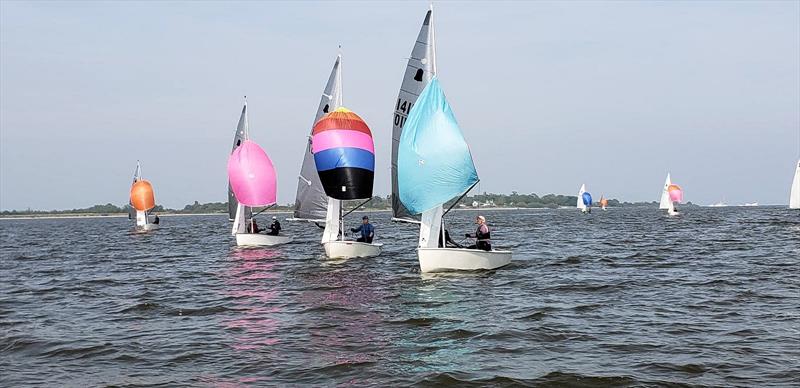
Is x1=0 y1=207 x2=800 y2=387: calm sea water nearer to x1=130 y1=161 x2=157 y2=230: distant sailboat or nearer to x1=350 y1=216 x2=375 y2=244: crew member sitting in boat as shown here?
x1=350 y1=216 x2=375 y2=244: crew member sitting in boat

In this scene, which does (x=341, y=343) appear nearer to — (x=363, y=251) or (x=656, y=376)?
(x=656, y=376)

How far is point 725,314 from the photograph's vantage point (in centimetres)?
1553

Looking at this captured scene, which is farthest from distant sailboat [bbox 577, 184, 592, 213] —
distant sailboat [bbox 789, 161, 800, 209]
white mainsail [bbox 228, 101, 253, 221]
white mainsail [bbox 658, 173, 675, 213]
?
white mainsail [bbox 228, 101, 253, 221]

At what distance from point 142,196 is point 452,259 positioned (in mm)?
57107

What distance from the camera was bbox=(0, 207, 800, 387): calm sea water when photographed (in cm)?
1095

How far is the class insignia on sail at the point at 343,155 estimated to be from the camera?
30.3m

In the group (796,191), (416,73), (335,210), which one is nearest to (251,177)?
(335,210)

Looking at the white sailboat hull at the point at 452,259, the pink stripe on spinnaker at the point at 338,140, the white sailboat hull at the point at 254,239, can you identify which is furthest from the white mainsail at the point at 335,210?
the white sailboat hull at the point at 452,259

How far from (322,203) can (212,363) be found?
77.1 feet

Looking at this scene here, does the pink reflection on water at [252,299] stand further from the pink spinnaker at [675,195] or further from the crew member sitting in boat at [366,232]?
the pink spinnaker at [675,195]

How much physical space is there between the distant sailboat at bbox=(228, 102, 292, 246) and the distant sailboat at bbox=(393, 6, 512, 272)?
18.2m

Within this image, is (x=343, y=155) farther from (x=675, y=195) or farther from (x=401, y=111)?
(x=675, y=195)

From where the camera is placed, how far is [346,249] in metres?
30.2

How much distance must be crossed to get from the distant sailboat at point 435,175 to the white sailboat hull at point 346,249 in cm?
690
